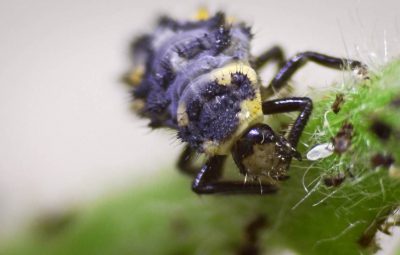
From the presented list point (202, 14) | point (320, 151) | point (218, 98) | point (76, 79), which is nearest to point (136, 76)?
point (202, 14)

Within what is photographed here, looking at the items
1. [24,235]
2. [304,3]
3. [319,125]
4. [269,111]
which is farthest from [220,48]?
[304,3]

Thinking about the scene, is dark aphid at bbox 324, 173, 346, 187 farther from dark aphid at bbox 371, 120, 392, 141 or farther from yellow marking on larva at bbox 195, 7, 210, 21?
yellow marking on larva at bbox 195, 7, 210, 21

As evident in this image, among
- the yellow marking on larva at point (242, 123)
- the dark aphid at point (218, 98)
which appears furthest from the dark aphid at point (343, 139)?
the yellow marking on larva at point (242, 123)

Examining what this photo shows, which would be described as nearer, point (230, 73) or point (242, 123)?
point (242, 123)

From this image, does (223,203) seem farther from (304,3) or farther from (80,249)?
(304,3)

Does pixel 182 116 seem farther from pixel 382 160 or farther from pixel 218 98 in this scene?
pixel 382 160

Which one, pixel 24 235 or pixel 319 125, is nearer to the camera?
pixel 319 125
